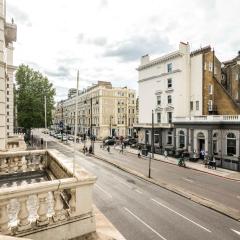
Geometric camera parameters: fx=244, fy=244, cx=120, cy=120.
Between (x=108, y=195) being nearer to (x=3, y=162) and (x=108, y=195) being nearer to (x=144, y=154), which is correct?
(x=3, y=162)

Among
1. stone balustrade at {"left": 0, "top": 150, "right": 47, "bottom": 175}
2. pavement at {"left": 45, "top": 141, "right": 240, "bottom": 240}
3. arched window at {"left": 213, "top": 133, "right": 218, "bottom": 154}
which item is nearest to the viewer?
stone balustrade at {"left": 0, "top": 150, "right": 47, "bottom": 175}

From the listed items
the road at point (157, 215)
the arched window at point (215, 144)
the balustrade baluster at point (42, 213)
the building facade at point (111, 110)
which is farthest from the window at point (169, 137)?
the balustrade baluster at point (42, 213)

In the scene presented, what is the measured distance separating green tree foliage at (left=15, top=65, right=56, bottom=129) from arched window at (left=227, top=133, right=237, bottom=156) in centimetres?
3967

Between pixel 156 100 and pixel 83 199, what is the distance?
44758mm

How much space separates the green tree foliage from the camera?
54.4 metres

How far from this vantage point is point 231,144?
33.3 meters

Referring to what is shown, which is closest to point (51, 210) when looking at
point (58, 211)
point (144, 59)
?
point (58, 211)

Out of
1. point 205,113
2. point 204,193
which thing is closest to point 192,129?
point 205,113

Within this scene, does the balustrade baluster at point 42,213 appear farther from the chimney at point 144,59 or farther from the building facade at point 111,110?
the building facade at point 111,110

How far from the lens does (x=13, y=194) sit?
4355 mm

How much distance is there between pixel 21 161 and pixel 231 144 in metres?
30.6

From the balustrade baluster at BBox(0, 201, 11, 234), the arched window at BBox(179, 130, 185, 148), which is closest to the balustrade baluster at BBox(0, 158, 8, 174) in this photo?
the balustrade baluster at BBox(0, 201, 11, 234)

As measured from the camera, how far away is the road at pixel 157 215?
12805 millimetres

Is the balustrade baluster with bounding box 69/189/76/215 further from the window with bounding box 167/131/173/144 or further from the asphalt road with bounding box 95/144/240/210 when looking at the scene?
the window with bounding box 167/131/173/144
